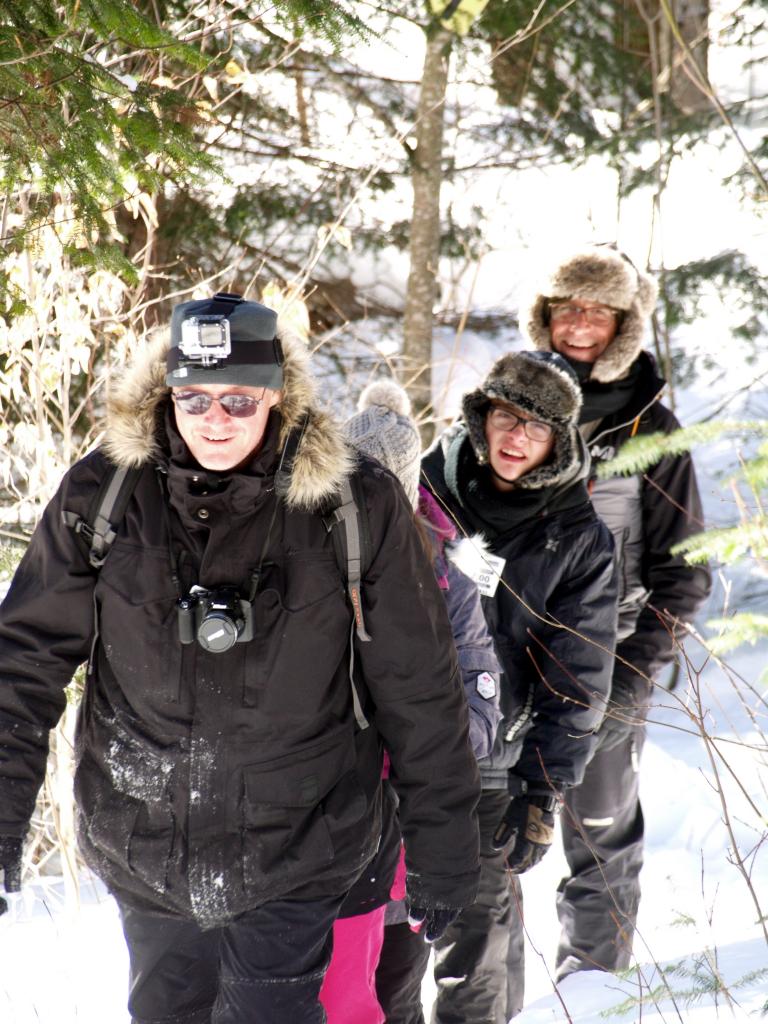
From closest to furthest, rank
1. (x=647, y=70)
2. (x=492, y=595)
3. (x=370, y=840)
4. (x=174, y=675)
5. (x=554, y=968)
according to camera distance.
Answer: (x=174, y=675) → (x=370, y=840) → (x=492, y=595) → (x=554, y=968) → (x=647, y=70)

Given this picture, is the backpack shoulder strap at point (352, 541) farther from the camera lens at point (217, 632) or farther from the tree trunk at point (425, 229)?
the tree trunk at point (425, 229)

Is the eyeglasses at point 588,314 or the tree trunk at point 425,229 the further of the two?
the tree trunk at point 425,229

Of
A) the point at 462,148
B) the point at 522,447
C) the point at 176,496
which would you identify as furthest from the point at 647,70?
the point at 176,496

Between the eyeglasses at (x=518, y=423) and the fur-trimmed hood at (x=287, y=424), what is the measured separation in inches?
48.1

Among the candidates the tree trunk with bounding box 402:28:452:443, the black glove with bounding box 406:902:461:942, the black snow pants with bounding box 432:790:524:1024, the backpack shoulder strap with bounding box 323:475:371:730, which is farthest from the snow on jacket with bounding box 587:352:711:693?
the tree trunk with bounding box 402:28:452:443

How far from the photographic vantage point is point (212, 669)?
2561mm

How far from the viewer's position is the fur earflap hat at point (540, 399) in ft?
12.4

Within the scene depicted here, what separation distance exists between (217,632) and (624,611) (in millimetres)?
2601

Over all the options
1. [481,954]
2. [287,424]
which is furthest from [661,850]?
[287,424]

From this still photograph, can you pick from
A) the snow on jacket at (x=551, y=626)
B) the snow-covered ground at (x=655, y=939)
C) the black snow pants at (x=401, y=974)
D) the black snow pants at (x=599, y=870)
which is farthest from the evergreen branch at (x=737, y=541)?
the black snow pants at (x=599, y=870)

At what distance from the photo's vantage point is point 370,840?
2799 mm

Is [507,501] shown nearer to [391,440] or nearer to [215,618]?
[391,440]

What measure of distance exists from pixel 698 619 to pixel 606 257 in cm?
658

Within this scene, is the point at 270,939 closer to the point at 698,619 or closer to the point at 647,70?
the point at 698,619
